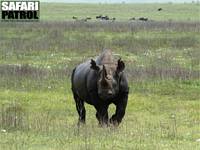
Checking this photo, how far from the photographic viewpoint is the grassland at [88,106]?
12.6 m

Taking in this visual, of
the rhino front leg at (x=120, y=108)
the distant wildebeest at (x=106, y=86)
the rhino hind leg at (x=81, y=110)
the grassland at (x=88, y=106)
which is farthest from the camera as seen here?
the rhino hind leg at (x=81, y=110)

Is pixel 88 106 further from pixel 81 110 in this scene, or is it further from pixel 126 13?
pixel 126 13

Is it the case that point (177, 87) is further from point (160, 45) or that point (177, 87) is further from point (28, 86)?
point (160, 45)

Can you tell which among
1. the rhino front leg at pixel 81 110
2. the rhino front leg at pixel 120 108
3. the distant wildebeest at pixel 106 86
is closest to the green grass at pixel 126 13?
the rhino front leg at pixel 81 110

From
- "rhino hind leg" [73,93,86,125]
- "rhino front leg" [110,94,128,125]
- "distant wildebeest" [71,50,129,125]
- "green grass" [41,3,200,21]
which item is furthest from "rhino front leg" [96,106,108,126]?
"green grass" [41,3,200,21]

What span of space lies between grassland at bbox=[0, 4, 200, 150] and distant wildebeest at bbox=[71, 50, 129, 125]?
1.43 ft

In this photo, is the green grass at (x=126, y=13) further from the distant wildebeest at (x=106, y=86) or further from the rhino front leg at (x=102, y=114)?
the rhino front leg at (x=102, y=114)

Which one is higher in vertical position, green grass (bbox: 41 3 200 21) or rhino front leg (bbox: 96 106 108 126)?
rhino front leg (bbox: 96 106 108 126)

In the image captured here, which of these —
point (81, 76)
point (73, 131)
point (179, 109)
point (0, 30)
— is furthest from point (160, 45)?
point (73, 131)

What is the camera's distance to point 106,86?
551 inches

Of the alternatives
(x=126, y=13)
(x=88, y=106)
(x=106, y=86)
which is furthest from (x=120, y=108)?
(x=126, y=13)

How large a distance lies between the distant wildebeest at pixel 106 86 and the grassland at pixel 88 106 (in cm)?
44

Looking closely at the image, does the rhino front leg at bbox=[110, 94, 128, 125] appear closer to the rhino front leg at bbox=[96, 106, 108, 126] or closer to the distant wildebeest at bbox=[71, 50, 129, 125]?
the distant wildebeest at bbox=[71, 50, 129, 125]

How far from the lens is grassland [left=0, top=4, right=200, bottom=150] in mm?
12578
